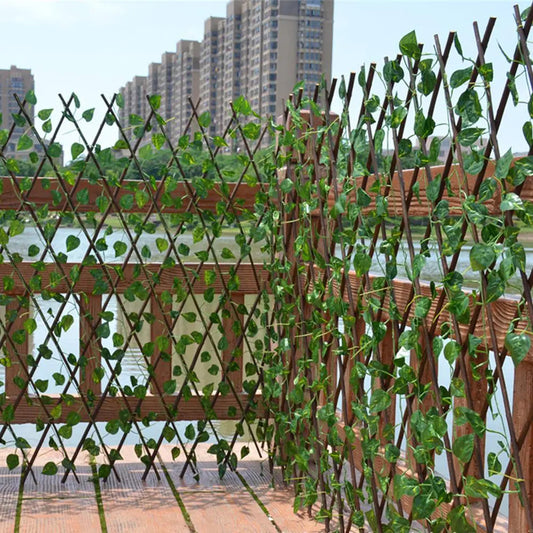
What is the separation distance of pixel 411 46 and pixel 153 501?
5.67 feet

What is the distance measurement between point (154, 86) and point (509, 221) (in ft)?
288

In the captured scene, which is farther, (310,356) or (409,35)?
(310,356)

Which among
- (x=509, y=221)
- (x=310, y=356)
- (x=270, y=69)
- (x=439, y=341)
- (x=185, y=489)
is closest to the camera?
(x=509, y=221)

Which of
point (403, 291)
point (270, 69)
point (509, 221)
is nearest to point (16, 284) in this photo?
point (403, 291)

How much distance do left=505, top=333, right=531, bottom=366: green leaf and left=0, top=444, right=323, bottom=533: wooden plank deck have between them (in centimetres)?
127

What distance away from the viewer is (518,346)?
1341 mm

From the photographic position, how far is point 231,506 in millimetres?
2635

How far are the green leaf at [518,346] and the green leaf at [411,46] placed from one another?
0.63 m

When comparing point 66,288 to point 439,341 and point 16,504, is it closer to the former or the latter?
point 16,504

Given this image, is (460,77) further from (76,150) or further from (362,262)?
(76,150)

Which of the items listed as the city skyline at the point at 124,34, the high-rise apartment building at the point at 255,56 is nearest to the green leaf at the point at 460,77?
the city skyline at the point at 124,34

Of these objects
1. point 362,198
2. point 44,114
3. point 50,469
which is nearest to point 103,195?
point 44,114

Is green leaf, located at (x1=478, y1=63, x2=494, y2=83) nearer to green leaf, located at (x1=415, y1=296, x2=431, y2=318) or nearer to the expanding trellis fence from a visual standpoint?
the expanding trellis fence

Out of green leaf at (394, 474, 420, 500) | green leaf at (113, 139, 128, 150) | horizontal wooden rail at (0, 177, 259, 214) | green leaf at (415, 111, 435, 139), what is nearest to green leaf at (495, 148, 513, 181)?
green leaf at (415, 111, 435, 139)
